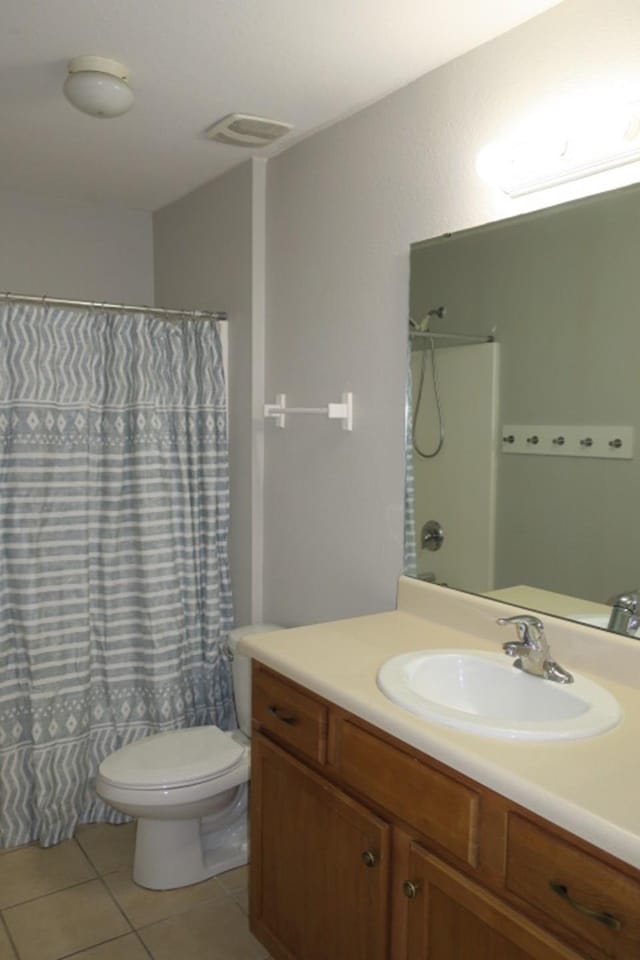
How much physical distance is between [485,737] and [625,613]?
48 centimetres

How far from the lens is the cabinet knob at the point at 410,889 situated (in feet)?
4.56

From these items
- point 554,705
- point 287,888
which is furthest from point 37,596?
point 554,705

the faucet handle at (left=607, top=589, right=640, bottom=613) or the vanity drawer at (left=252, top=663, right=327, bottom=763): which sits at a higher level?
the faucet handle at (left=607, top=589, right=640, bottom=613)

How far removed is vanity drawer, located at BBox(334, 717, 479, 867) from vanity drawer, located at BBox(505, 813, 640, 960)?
10 centimetres

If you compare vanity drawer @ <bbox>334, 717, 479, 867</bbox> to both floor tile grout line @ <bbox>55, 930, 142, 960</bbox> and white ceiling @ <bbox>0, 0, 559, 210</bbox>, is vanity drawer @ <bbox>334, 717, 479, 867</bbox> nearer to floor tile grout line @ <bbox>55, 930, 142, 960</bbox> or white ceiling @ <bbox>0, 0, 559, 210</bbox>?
floor tile grout line @ <bbox>55, 930, 142, 960</bbox>

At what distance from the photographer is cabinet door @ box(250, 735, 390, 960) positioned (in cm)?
151

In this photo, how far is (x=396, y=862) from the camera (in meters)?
1.44

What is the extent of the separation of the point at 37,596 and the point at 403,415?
1.35 m

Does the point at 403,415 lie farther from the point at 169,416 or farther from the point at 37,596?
the point at 37,596

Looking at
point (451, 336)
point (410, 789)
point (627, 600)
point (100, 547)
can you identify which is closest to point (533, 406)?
point (451, 336)

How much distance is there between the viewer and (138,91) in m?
2.11

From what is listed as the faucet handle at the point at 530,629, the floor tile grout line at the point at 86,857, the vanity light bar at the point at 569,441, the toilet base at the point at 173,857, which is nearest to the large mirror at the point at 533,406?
the vanity light bar at the point at 569,441

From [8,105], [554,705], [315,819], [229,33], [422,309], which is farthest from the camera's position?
[8,105]

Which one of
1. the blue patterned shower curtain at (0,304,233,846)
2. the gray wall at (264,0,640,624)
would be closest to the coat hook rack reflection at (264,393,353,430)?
the gray wall at (264,0,640,624)
